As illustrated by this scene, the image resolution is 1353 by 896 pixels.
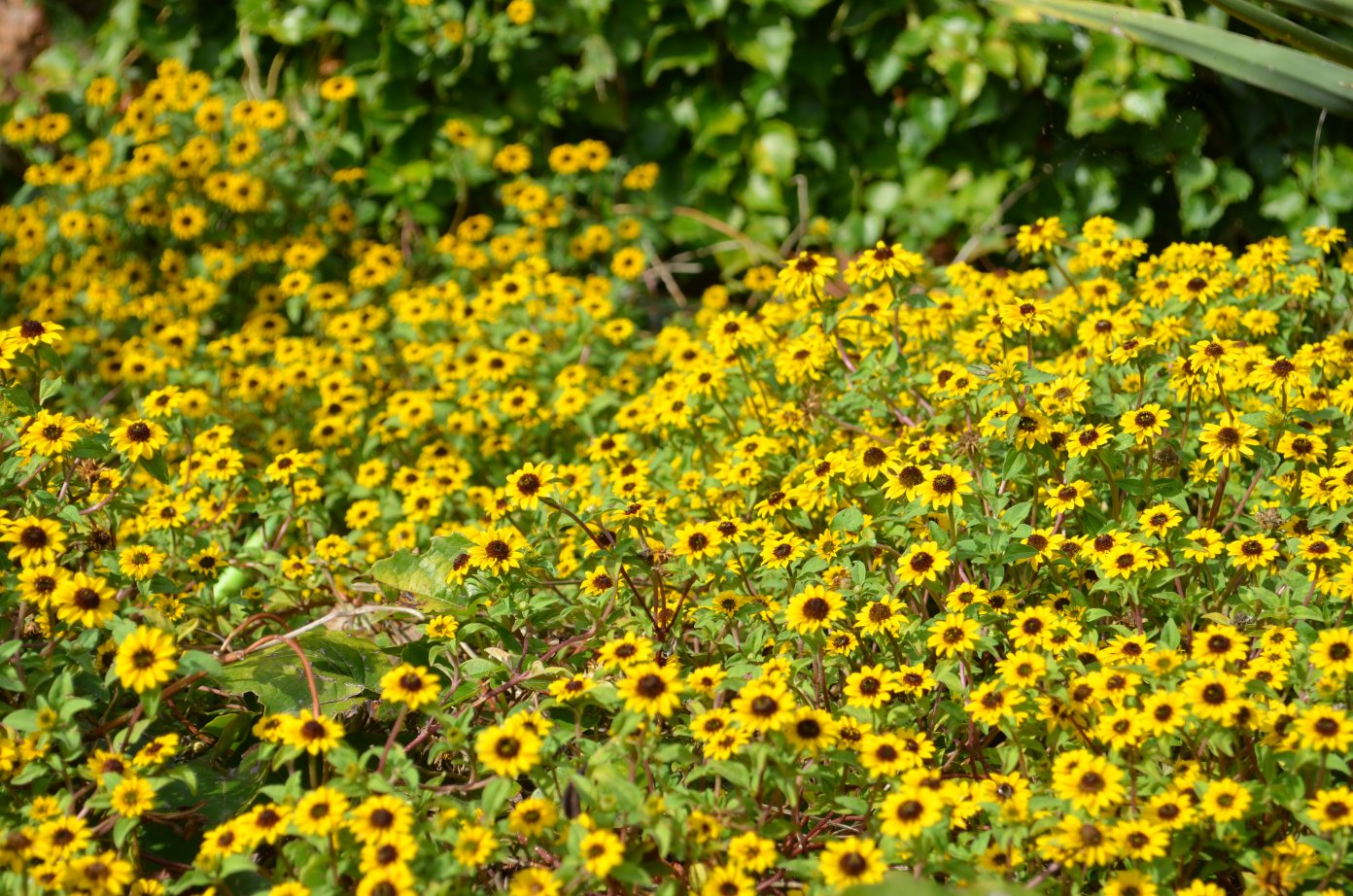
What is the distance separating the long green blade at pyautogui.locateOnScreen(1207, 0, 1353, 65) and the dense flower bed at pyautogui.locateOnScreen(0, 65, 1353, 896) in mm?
440

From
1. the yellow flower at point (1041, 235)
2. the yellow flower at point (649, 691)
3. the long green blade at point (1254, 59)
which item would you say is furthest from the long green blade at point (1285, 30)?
the yellow flower at point (649, 691)

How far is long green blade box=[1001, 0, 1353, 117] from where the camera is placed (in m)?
3.19

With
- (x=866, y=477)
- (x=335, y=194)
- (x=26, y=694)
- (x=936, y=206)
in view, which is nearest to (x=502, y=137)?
(x=335, y=194)

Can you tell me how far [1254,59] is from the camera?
3230 mm

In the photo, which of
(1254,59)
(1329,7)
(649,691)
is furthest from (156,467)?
(1329,7)

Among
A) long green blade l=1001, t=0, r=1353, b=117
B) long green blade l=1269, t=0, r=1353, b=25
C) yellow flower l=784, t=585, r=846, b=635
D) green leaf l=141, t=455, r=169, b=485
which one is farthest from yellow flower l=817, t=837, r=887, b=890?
long green blade l=1269, t=0, r=1353, b=25

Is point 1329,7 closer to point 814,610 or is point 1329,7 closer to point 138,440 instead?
point 814,610

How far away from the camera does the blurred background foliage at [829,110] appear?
4652 millimetres

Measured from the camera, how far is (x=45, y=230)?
17.4 feet

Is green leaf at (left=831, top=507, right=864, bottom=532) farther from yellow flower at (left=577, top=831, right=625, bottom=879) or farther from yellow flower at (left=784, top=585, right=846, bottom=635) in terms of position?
yellow flower at (left=577, top=831, right=625, bottom=879)

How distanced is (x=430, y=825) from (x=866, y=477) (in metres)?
1.17

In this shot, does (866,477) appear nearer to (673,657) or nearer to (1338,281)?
(673,657)

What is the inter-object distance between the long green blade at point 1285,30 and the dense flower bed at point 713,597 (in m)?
0.44

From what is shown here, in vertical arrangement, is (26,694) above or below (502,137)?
below
